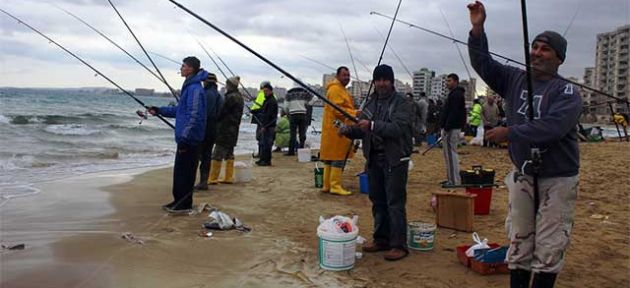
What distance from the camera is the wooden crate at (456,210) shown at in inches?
202

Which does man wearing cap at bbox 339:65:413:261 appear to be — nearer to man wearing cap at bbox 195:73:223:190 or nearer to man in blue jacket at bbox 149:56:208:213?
man in blue jacket at bbox 149:56:208:213

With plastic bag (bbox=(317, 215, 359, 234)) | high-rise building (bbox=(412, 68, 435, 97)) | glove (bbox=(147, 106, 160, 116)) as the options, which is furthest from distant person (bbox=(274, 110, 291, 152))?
plastic bag (bbox=(317, 215, 359, 234))

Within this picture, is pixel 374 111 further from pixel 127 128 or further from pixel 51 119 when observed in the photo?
pixel 51 119

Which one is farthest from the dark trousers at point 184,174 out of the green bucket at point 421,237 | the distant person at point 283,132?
the distant person at point 283,132

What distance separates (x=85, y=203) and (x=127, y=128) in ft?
53.3

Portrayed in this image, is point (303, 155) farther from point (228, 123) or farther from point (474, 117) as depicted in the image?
point (474, 117)

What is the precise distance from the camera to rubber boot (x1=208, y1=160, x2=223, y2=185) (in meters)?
7.99

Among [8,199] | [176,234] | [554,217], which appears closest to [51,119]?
[8,199]

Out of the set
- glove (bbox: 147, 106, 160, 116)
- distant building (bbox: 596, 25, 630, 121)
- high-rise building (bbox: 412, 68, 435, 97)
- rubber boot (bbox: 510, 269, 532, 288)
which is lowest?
rubber boot (bbox: 510, 269, 532, 288)

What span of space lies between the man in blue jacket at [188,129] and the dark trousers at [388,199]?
2.30 metres

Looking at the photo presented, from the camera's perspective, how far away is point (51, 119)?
23.0m

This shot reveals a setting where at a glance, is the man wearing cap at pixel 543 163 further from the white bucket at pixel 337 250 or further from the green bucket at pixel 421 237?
the green bucket at pixel 421 237

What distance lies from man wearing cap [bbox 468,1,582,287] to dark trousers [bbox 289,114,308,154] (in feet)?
30.6

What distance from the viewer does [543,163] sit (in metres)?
2.83
